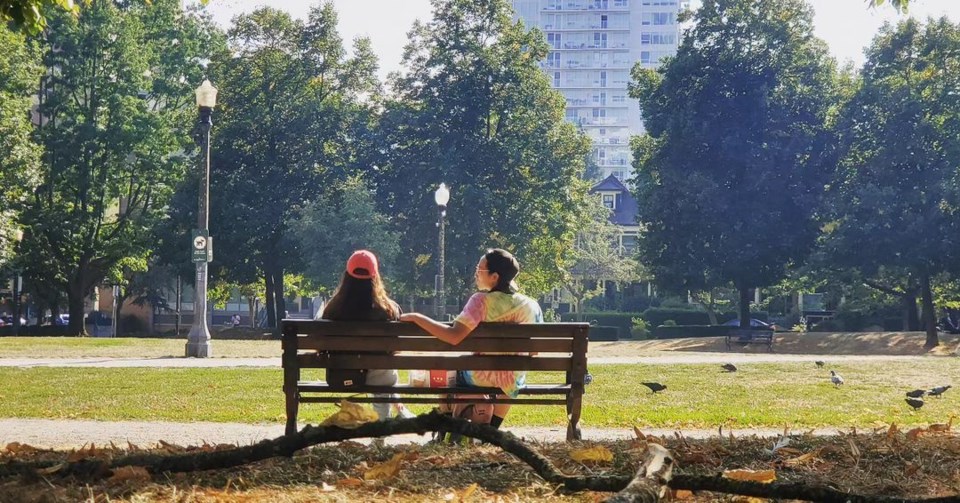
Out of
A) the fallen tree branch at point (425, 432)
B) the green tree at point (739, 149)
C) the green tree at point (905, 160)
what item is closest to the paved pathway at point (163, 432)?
the fallen tree branch at point (425, 432)

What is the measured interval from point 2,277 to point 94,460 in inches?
1715

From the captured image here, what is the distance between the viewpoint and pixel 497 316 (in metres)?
7.07

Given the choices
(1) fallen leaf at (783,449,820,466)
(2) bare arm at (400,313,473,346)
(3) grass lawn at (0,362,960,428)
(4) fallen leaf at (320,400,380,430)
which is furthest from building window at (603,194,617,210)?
(4) fallen leaf at (320,400,380,430)

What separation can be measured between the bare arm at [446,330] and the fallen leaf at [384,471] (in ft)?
8.25

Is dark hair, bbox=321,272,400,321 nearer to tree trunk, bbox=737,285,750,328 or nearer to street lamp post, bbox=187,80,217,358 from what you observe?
street lamp post, bbox=187,80,217,358

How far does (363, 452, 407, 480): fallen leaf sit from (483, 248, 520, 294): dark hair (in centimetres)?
291

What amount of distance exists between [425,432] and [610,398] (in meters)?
9.72

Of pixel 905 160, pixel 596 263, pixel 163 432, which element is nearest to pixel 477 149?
pixel 905 160

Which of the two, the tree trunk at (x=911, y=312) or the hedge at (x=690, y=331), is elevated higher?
the tree trunk at (x=911, y=312)

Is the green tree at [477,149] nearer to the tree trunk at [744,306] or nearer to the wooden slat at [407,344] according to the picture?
the tree trunk at [744,306]

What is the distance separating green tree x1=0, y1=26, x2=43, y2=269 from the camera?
128 feet

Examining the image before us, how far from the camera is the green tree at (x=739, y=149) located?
144ft

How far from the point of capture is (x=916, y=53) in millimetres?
41969

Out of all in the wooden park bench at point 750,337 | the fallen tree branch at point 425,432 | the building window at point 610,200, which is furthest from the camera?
the building window at point 610,200
